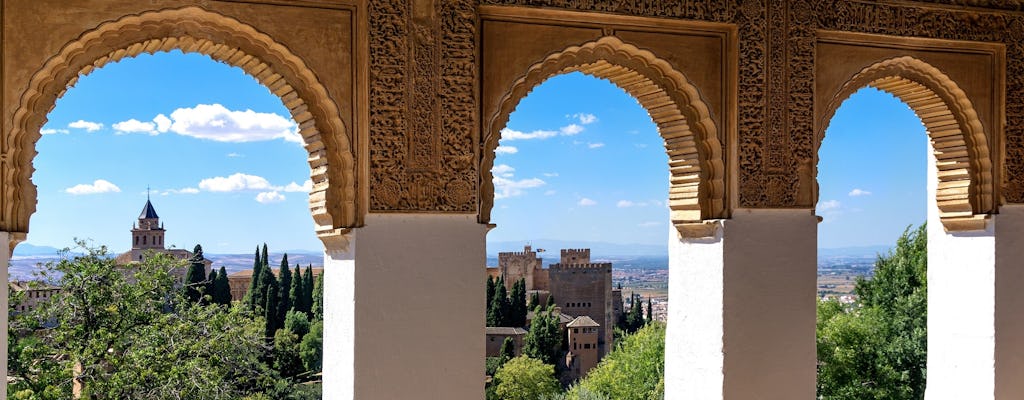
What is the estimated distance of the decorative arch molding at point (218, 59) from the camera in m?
3.14

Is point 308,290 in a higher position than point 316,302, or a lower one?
higher

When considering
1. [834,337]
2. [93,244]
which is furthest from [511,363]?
[93,244]

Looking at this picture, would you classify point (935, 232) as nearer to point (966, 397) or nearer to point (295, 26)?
point (966, 397)

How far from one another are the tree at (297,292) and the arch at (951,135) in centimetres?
2275

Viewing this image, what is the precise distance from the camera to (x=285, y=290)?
2636 cm

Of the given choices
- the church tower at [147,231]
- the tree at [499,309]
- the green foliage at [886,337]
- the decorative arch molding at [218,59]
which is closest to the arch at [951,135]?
the decorative arch molding at [218,59]

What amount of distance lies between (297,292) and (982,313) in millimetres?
23349

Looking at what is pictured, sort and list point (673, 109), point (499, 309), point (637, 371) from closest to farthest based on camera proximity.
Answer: point (673, 109) → point (637, 371) → point (499, 309)

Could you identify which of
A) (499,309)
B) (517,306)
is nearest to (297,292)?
(499,309)

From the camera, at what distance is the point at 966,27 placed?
A: 4.73 meters

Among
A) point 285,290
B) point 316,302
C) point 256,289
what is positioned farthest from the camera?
point 316,302

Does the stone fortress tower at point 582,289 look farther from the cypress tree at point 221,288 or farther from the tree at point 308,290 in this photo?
the cypress tree at point 221,288

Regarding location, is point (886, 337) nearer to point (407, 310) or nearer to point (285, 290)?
point (407, 310)

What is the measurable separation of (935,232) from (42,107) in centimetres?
448
